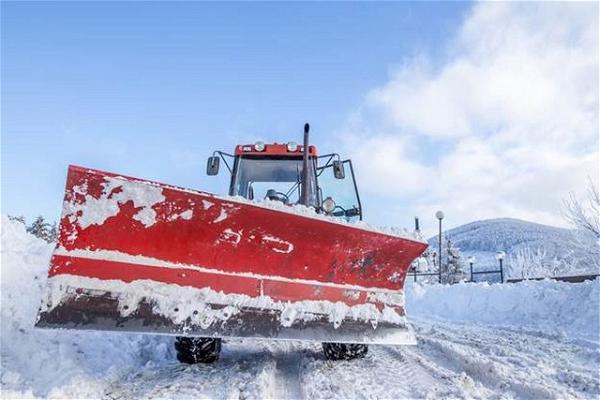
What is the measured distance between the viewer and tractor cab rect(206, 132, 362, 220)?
18.6ft

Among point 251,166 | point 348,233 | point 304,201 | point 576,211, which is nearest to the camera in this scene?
point 348,233

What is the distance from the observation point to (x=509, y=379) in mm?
3199

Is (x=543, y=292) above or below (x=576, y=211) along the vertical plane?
below

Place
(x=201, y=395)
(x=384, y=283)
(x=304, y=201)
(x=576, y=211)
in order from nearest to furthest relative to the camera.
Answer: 1. (x=201, y=395)
2. (x=384, y=283)
3. (x=304, y=201)
4. (x=576, y=211)

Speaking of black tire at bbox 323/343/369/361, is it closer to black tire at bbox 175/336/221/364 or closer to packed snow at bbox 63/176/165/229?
Answer: black tire at bbox 175/336/221/364

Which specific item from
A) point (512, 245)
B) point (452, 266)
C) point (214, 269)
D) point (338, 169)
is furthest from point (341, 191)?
point (512, 245)

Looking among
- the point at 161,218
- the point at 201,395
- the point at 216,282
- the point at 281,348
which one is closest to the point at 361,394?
the point at 201,395

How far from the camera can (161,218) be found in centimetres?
301

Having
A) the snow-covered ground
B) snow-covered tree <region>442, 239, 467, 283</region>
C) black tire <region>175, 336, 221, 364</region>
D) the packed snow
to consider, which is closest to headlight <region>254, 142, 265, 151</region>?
the snow-covered ground

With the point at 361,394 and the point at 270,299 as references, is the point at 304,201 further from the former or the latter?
the point at 361,394

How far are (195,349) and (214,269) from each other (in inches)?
41.8

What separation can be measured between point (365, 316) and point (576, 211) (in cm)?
1641

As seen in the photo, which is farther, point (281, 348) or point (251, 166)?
point (251, 166)

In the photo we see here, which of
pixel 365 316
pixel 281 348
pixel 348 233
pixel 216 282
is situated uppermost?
pixel 348 233
